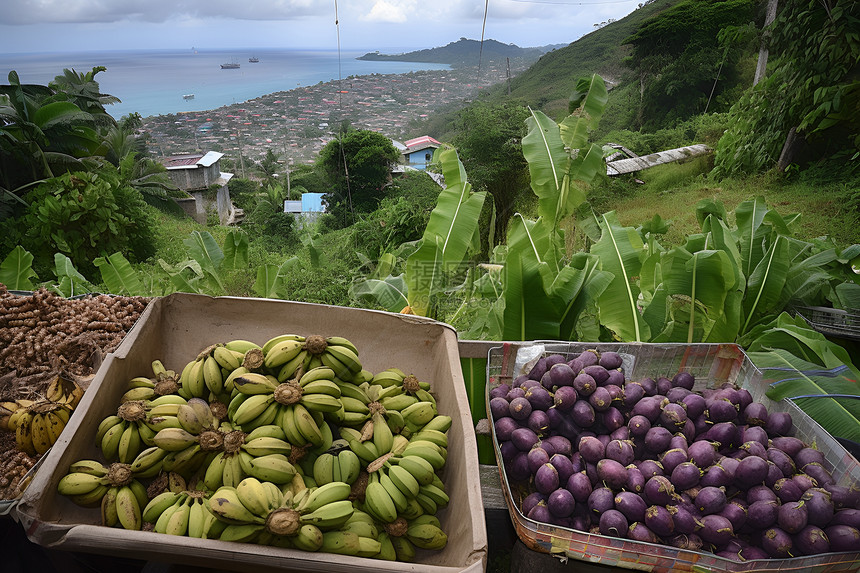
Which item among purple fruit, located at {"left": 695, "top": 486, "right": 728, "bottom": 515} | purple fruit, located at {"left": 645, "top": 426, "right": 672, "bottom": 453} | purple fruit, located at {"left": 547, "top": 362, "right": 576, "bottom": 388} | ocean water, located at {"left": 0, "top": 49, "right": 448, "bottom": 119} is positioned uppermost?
ocean water, located at {"left": 0, "top": 49, "right": 448, "bottom": 119}

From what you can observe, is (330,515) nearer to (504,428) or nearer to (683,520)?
(504,428)

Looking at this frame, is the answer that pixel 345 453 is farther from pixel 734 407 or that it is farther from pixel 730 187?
pixel 730 187

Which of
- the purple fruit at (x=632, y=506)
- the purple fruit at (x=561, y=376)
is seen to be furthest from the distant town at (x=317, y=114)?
the purple fruit at (x=632, y=506)

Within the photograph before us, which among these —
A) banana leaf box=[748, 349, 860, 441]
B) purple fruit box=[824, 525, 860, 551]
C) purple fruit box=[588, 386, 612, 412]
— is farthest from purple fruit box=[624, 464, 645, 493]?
banana leaf box=[748, 349, 860, 441]

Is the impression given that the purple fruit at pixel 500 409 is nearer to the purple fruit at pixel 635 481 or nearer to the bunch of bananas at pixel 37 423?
the purple fruit at pixel 635 481

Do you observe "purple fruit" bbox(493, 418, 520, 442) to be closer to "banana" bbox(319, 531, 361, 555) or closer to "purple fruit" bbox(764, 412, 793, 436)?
"banana" bbox(319, 531, 361, 555)
